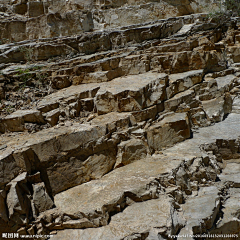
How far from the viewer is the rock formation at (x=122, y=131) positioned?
368 cm

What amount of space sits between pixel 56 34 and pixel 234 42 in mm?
7177

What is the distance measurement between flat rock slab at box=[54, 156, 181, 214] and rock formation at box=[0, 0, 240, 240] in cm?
2

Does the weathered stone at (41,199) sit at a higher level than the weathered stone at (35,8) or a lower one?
lower

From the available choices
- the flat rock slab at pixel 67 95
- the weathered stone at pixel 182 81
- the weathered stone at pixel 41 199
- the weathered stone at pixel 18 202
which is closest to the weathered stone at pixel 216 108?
the weathered stone at pixel 182 81

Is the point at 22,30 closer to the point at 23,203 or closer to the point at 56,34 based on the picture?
the point at 56,34

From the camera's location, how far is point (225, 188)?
466 cm

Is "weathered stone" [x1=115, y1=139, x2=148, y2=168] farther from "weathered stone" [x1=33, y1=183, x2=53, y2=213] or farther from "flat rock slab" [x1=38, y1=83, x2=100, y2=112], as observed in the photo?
"flat rock slab" [x1=38, y1=83, x2=100, y2=112]

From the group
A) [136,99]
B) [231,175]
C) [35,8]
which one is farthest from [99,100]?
[35,8]

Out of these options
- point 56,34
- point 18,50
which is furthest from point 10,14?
point 18,50

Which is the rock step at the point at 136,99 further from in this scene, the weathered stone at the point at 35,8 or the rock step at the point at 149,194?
the weathered stone at the point at 35,8

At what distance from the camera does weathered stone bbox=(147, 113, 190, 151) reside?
530 cm

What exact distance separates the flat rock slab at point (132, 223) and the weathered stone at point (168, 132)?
170cm

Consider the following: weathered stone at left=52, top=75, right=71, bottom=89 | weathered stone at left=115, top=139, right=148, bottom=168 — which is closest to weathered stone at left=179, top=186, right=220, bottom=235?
weathered stone at left=115, top=139, right=148, bottom=168

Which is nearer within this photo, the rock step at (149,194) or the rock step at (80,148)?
the rock step at (149,194)
